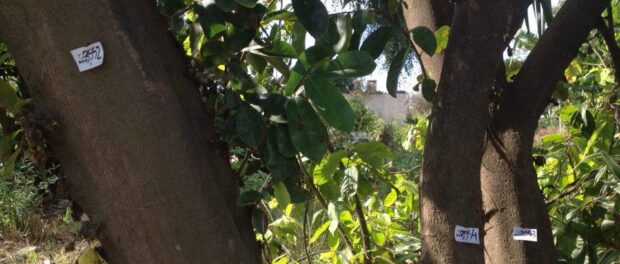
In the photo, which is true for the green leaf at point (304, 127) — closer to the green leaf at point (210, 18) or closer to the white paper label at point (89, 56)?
the green leaf at point (210, 18)

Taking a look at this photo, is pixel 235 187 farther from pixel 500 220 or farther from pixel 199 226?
pixel 500 220

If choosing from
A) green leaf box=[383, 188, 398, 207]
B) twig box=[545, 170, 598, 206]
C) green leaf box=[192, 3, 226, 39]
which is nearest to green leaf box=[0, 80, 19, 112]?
green leaf box=[192, 3, 226, 39]

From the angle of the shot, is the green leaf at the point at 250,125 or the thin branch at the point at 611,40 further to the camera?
the thin branch at the point at 611,40

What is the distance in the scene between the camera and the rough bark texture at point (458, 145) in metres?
1.31

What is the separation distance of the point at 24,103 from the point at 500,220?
1.32 m

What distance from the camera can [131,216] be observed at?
98 centimetres

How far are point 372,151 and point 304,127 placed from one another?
57cm

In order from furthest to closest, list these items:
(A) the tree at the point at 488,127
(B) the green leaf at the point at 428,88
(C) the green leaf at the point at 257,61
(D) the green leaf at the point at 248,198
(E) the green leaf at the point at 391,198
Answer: (E) the green leaf at the point at 391,198
(B) the green leaf at the point at 428,88
(C) the green leaf at the point at 257,61
(A) the tree at the point at 488,127
(D) the green leaf at the point at 248,198

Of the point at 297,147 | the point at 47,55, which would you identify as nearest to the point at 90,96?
the point at 47,55

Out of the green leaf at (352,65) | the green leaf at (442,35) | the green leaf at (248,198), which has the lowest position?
the green leaf at (248,198)

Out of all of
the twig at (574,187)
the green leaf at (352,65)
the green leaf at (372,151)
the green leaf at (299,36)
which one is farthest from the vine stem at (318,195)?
the twig at (574,187)

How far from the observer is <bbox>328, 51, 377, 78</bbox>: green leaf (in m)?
1.16

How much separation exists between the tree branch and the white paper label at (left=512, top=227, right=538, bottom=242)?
30 cm

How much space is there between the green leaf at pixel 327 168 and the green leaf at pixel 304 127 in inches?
20.6
